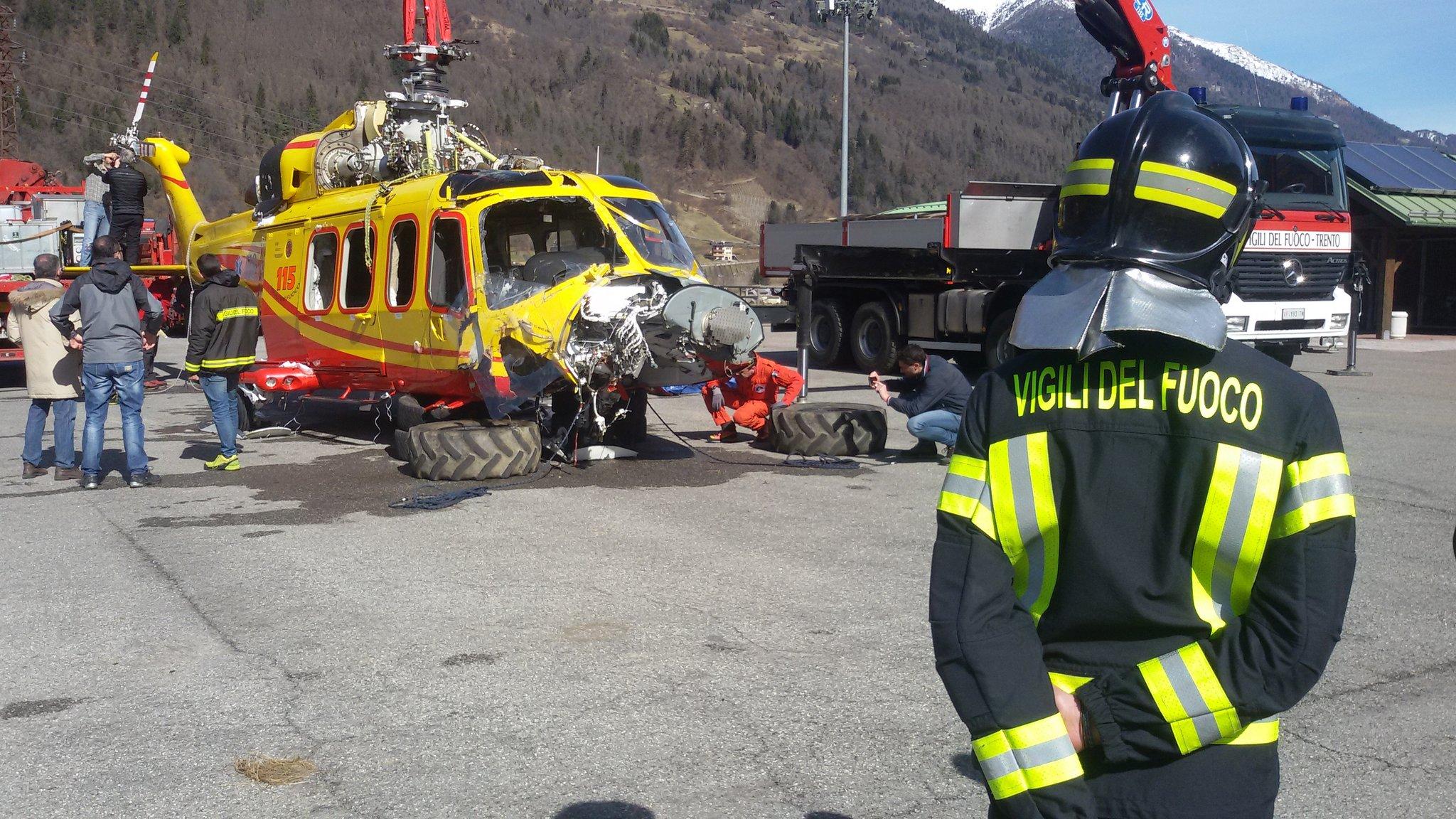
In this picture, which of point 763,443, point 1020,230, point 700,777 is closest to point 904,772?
point 700,777

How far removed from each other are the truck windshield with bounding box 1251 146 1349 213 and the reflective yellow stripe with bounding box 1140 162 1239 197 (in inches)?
550

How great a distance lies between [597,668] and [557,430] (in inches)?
210

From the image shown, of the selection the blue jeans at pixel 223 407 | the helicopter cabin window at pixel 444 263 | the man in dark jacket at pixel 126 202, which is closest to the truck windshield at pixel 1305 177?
the helicopter cabin window at pixel 444 263

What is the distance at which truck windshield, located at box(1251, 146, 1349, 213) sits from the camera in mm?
14867

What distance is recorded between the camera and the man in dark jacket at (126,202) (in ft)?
50.1

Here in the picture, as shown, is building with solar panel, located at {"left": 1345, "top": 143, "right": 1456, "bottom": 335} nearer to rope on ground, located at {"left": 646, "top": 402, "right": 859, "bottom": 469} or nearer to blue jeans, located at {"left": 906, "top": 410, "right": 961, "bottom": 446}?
blue jeans, located at {"left": 906, "top": 410, "right": 961, "bottom": 446}

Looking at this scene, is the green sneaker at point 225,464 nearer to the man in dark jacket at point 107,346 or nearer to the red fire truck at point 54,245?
the man in dark jacket at point 107,346

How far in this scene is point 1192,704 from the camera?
1.93 m

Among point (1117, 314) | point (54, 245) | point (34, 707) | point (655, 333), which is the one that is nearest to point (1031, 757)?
point (1117, 314)

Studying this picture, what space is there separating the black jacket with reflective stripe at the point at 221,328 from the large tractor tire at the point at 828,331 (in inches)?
400

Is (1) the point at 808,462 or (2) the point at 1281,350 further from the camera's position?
(2) the point at 1281,350

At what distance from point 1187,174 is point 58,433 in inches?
391

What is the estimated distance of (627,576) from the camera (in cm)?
673

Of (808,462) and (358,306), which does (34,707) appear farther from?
(358,306)
